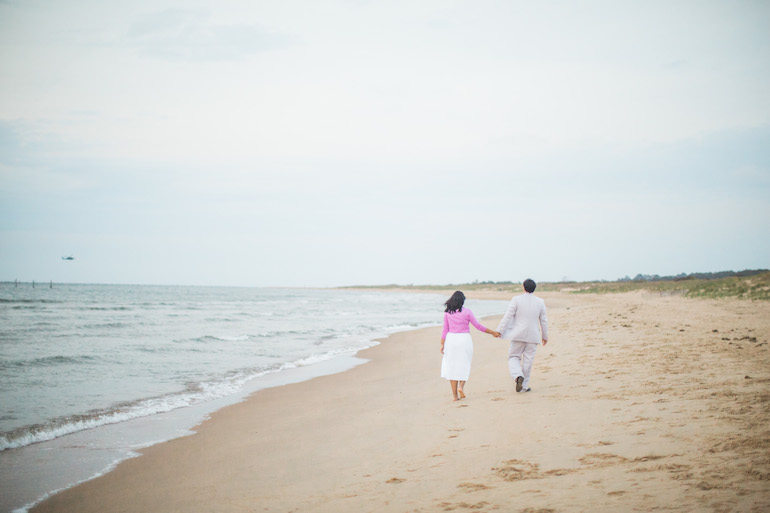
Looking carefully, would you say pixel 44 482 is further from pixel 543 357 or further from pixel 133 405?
pixel 543 357

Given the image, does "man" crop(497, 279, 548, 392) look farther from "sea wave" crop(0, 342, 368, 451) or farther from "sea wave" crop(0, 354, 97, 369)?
"sea wave" crop(0, 354, 97, 369)

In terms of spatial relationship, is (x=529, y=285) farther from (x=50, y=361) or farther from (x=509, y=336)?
(x=50, y=361)

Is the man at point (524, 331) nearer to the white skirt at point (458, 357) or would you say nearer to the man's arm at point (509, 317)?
the man's arm at point (509, 317)

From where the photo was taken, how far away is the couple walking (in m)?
8.32

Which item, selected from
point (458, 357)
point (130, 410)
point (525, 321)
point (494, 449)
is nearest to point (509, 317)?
point (525, 321)

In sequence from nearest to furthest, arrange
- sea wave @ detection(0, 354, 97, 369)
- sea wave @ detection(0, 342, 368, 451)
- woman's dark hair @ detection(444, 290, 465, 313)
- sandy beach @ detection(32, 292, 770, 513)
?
sandy beach @ detection(32, 292, 770, 513) → sea wave @ detection(0, 342, 368, 451) → woman's dark hair @ detection(444, 290, 465, 313) → sea wave @ detection(0, 354, 97, 369)

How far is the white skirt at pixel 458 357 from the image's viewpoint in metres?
8.29

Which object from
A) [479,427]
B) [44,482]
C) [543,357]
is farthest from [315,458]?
[543,357]

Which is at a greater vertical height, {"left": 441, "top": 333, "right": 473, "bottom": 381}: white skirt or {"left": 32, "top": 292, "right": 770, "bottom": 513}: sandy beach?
{"left": 441, "top": 333, "right": 473, "bottom": 381}: white skirt

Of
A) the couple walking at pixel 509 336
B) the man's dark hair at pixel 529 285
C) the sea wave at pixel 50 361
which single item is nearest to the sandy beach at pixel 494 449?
the couple walking at pixel 509 336

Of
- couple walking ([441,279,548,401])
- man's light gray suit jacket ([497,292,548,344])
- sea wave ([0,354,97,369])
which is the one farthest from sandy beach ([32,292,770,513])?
sea wave ([0,354,97,369])

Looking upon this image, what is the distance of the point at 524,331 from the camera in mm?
8422

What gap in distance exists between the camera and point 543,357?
40.7ft

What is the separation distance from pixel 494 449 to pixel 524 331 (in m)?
3.28
